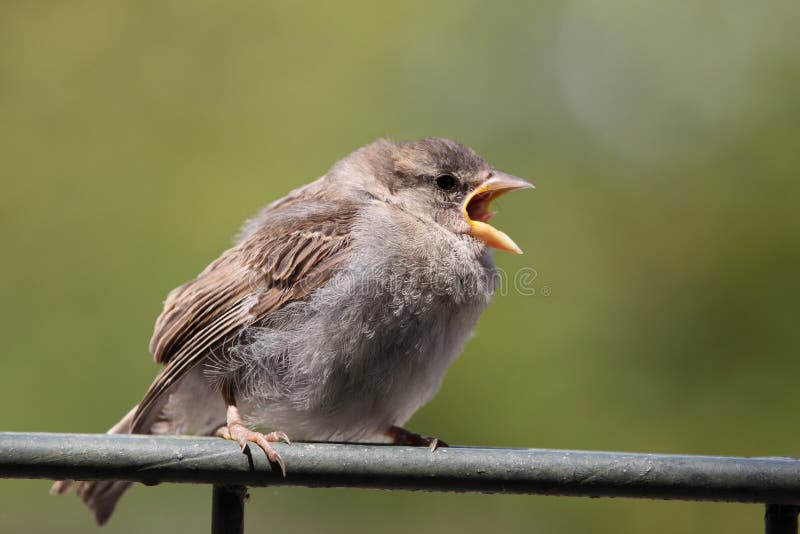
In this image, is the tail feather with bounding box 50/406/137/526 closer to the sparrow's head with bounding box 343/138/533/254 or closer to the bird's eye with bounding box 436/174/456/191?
the sparrow's head with bounding box 343/138/533/254

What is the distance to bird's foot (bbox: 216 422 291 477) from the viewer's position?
2160 mm

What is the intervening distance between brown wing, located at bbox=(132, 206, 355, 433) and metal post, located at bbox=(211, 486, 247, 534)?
1.23m

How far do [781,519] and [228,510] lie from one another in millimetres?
1181

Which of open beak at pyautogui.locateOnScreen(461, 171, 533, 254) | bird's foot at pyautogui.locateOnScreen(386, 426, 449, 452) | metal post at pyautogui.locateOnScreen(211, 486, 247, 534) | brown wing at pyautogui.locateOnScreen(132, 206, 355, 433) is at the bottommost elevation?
metal post at pyautogui.locateOnScreen(211, 486, 247, 534)

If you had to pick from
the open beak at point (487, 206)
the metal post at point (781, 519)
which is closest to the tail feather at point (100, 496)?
the open beak at point (487, 206)

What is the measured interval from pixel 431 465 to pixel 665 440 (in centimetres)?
310

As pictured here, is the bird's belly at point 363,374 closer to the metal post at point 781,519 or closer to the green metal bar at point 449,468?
the green metal bar at point 449,468

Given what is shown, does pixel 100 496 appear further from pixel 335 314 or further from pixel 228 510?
pixel 228 510

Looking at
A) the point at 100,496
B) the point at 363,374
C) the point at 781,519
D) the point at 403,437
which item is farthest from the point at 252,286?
the point at 781,519

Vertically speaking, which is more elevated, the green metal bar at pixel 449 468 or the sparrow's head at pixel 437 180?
the sparrow's head at pixel 437 180

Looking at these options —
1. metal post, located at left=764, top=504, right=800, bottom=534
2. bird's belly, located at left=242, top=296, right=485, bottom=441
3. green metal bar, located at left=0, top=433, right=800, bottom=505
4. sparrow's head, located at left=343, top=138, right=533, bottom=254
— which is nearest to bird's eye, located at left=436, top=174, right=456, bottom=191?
sparrow's head, located at left=343, top=138, right=533, bottom=254

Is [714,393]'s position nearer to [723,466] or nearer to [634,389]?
[634,389]

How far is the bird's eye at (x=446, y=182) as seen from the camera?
149 inches

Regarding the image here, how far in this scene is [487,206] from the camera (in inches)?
155
